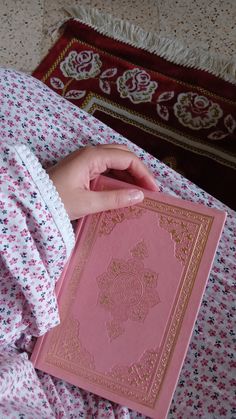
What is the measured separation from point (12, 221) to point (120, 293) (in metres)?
0.20

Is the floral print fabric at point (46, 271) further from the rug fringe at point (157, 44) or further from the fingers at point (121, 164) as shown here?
the rug fringe at point (157, 44)

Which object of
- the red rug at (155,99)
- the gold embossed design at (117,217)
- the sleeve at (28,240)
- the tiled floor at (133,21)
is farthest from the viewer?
the tiled floor at (133,21)

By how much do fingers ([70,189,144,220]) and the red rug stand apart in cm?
38

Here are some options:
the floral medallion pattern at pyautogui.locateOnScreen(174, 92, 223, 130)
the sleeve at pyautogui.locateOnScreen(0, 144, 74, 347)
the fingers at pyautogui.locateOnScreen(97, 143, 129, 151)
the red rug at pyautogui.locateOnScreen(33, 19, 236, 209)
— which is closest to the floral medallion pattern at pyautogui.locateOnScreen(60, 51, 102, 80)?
the red rug at pyautogui.locateOnScreen(33, 19, 236, 209)

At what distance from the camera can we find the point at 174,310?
2.39ft

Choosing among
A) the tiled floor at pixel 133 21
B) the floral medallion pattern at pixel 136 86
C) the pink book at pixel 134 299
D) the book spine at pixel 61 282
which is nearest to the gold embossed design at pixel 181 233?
the pink book at pixel 134 299

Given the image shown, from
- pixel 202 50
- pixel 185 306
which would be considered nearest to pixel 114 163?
pixel 185 306

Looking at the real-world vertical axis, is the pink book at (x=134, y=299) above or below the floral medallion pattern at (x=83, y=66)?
below

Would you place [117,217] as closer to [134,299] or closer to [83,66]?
[134,299]

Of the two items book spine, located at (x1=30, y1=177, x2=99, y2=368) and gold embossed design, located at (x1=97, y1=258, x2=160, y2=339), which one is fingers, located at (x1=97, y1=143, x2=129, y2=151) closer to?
book spine, located at (x1=30, y1=177, x2=99, y2=368)

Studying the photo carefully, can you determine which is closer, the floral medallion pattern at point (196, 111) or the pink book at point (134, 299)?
the pink book at point (134, 299)

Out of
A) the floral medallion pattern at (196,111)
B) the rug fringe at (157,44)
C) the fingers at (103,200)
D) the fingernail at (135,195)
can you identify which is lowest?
the fingers at (103,200)

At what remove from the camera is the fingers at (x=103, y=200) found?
740 mm

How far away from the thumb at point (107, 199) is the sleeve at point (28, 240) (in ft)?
0.17
